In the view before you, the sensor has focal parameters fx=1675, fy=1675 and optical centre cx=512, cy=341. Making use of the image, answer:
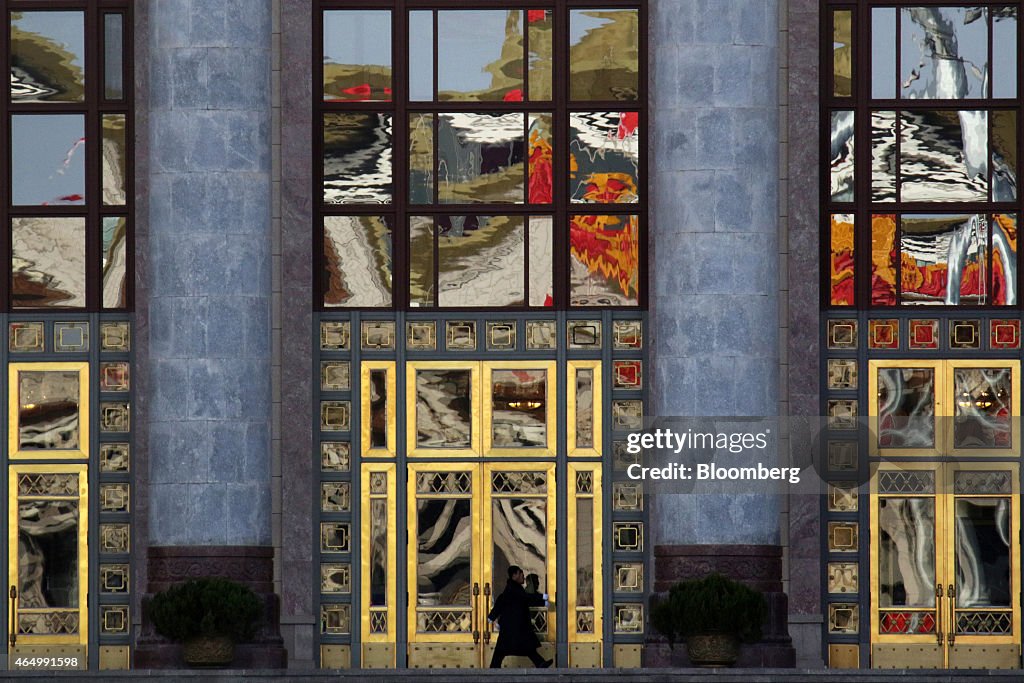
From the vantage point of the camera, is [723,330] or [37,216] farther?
[37,216]

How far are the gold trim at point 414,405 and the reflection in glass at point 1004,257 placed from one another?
7.49 m

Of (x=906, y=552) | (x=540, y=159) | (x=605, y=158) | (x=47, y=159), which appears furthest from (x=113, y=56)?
(x=906, y=552)

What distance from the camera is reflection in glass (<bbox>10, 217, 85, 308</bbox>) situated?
79.4ft

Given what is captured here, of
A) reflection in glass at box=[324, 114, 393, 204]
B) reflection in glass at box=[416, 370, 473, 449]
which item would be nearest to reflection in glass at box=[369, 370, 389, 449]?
reflection in glass at box=[416, 370, 473, 449]

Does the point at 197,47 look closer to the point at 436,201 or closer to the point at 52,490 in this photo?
the point at 436,201

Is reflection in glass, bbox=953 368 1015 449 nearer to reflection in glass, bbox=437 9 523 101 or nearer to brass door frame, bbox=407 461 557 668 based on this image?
brass door frame, bbox=407 461 557 668

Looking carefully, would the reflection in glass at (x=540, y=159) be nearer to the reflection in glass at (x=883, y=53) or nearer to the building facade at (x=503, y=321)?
the building facade at (x=503, y=321)

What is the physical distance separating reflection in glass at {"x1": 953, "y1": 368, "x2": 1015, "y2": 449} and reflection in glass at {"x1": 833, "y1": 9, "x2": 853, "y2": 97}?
4346 millimetres

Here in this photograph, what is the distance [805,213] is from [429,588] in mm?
7498

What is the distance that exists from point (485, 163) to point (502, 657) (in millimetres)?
6995

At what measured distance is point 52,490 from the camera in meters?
24.0

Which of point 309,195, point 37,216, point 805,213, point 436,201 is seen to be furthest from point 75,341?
point 805,213

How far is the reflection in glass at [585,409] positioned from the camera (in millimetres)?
23812

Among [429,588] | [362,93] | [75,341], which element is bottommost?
[429,588]
